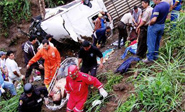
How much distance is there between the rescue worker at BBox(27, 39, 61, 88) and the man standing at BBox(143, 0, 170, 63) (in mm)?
2452

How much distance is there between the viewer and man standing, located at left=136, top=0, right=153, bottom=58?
550 cm

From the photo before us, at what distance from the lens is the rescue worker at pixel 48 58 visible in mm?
5957

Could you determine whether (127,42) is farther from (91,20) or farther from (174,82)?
(174,82)

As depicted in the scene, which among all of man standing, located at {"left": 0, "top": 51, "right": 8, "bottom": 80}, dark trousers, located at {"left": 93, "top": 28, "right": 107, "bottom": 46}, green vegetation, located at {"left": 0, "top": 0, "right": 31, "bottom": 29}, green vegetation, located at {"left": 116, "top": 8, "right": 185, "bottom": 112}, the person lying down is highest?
green vegetation, located at {"left": 0, "top": 0, "right": 31, "bottom": 29}

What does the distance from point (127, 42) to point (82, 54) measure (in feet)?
8.35

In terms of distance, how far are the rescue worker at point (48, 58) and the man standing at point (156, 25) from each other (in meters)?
2.45

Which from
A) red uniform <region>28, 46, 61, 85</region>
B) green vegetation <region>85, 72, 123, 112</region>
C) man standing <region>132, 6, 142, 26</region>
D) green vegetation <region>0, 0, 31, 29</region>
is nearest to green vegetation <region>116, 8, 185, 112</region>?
green vegetation <region>85, 72, 123, 112</region>

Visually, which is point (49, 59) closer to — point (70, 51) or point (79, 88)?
point (79, 88)

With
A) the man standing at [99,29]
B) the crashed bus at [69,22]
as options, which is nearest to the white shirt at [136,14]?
the man standing at [99,29]

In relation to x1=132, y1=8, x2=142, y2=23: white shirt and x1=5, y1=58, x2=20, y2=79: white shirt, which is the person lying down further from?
x1=132, y1=8, x2=142, y2=23: white shirt

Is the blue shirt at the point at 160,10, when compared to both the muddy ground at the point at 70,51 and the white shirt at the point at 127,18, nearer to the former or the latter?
the muddy ground at the point at 70,51

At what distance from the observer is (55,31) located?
906cm

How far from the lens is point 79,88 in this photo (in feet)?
15.1

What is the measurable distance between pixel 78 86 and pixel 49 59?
1.86 metres
